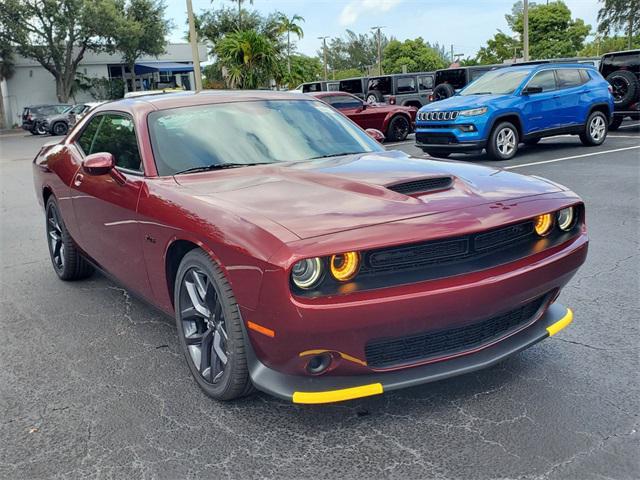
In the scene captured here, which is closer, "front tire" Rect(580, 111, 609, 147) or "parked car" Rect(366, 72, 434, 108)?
"front tire" Rect(580, 111, 609, 147)

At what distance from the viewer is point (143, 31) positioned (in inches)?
1741

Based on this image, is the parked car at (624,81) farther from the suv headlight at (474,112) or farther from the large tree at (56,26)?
the large tree at (56,26)

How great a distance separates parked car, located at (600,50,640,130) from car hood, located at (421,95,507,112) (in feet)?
16.7

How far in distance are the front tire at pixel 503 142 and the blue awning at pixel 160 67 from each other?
4146cm

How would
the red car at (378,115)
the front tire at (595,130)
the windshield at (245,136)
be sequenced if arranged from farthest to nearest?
the red car at (378,115) → the front tire at (595,130) → the windshield at (245,136)

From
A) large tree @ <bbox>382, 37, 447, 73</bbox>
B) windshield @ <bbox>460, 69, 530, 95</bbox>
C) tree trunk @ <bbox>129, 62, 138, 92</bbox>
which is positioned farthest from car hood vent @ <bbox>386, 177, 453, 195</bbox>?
large tree @ <bbox>382, 37, 447, 73</bbox>

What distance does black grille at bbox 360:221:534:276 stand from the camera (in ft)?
8.63

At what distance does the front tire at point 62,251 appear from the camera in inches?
203

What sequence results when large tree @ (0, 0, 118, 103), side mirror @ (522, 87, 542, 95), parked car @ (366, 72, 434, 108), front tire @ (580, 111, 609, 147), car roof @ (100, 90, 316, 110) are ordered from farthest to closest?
large tree @ (0, 0, 118, 103) → parked car @ (366, 72, 434, 108) → front tire @ (580, 111, 609, 147) → side mirror @ (522, 87, 542, 95) → car roof @ (100, 90, 316, 110)

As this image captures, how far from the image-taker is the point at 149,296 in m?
3.70

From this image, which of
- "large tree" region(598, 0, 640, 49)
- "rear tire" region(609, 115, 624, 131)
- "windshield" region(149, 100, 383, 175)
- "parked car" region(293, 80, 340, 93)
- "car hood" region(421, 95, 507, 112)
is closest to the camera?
"windshield" region(149, 100, 383, 175)

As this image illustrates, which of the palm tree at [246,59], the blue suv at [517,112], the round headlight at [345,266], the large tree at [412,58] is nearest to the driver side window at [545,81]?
the blue suv at [517,112]

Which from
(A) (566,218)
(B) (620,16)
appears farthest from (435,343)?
(B) (620,16)

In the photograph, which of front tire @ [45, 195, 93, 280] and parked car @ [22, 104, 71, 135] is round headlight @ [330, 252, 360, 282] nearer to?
front tire @ [45, 195, 93, 280]
